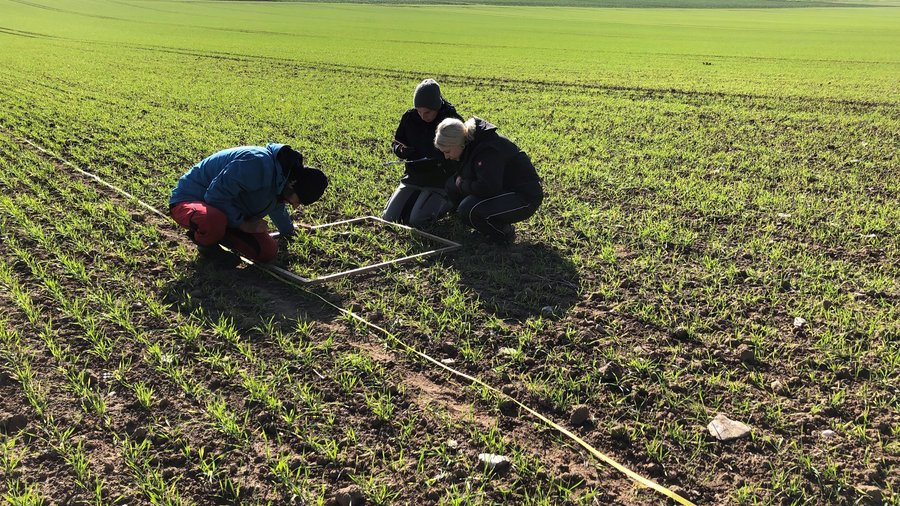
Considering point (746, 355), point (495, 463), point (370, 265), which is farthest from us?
point (370, 265)

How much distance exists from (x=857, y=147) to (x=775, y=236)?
206 inches

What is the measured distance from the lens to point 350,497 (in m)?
2.81

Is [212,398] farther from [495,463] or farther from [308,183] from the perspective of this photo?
[308,183]

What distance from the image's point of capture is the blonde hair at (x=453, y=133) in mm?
5465

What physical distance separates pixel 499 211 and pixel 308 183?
1694mm

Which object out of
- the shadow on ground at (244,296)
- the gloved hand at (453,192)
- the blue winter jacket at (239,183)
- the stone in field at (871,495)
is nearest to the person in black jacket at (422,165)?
the gloved hand at (453,192)

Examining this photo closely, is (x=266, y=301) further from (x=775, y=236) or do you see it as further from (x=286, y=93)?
(x=286, y=93)

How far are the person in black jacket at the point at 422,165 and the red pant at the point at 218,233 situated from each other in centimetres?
162

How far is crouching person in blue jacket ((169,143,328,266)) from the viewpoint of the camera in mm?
5102

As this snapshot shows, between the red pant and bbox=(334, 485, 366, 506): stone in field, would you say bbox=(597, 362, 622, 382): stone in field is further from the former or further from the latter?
the red pant

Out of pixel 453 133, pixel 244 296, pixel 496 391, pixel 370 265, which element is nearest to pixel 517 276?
pixel 370 265

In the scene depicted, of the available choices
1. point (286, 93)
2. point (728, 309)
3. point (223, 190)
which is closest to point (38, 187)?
point (223, 190)

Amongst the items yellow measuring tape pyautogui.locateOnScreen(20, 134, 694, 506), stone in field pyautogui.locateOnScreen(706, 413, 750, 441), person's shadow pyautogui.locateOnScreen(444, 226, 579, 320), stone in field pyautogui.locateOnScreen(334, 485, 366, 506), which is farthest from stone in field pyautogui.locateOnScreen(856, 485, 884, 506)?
stone in field pyautogui.locateOnScreen(334, 485, 366, 506)

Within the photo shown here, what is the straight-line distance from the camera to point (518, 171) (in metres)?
5.93
